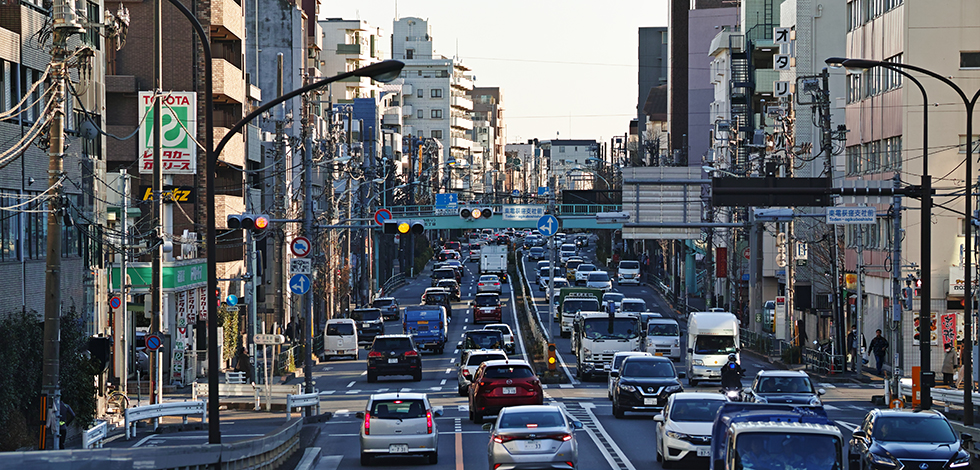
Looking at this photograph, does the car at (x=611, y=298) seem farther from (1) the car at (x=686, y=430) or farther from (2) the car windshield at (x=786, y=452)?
(2) the car windshield at (x=786, y=452)

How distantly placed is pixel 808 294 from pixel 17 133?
40.8m

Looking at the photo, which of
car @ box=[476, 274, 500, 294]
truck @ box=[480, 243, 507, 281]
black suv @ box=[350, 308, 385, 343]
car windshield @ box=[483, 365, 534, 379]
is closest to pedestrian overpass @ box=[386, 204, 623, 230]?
car @ box=[476, 274, 500, 294]

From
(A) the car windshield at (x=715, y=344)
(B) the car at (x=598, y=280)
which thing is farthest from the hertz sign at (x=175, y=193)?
(B) the car at (x=598, y=280)

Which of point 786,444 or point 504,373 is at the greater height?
point 786,444

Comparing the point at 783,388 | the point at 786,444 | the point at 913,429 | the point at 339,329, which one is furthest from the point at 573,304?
the point at 786,444

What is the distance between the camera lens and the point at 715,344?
146 ft

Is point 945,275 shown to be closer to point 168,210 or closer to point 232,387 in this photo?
point 232,387

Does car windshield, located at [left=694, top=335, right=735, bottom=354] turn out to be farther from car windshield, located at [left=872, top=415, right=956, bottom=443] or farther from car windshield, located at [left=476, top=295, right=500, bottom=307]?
car windshield, located at [left=476, top=295, right=500, bottom=307]

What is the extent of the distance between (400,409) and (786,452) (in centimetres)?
1029

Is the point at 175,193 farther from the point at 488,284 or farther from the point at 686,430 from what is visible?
the point at 488,284

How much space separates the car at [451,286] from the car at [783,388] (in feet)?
206

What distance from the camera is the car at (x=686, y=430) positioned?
24.0 m

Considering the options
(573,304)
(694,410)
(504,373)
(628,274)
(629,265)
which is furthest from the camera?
(629,265)

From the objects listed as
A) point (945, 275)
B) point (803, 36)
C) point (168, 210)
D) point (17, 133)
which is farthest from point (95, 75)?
Answer: point (803, 36)
